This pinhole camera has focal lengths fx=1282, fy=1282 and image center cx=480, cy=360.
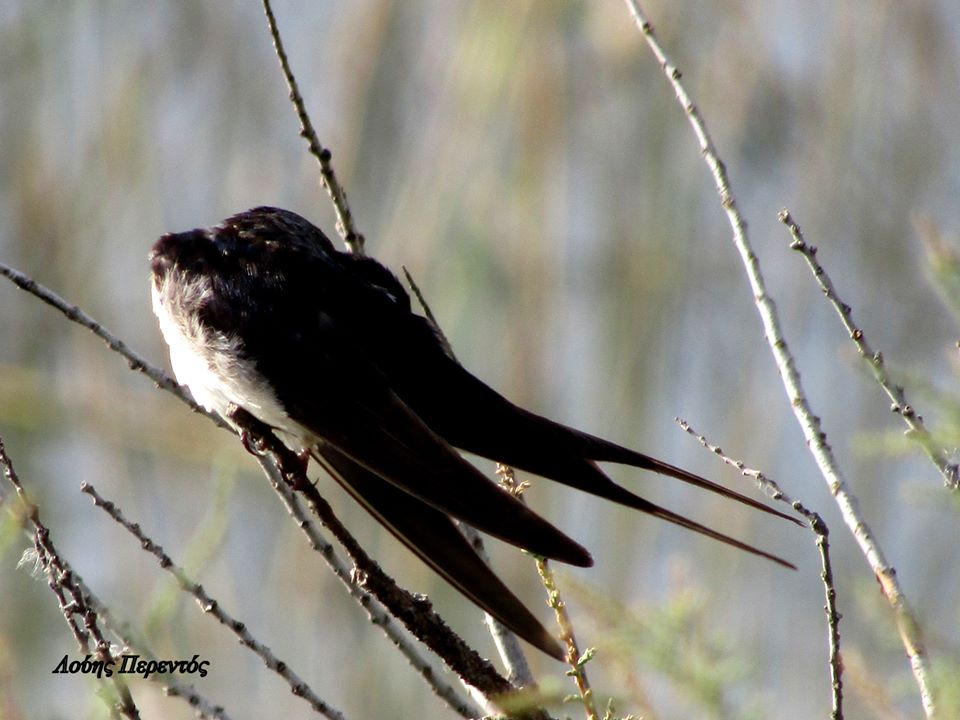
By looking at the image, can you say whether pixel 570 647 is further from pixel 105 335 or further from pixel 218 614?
pixel 105 335

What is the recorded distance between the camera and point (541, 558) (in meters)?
1.18

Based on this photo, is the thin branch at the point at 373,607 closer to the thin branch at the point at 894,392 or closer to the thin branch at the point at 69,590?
the thin branch at the point at 69,590

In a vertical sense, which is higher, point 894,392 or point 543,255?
point 543,255

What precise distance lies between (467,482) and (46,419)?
8.54 feet

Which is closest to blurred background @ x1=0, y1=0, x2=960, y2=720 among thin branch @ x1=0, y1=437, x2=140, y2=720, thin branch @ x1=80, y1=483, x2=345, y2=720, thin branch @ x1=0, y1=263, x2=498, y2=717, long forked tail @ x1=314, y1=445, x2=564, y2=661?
long forked tail @ x1=314, y1=445, x2=564, y2=661

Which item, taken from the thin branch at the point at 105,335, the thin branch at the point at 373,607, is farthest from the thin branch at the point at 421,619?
the thin branch at the point at 105,335

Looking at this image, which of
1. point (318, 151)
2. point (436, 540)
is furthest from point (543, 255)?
point (436, 540)

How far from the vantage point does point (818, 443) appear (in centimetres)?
115

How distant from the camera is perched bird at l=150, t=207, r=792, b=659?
1.27 metres

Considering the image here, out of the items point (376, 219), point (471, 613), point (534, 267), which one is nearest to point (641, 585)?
point (471, 613)

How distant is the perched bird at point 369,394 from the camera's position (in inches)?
49.8

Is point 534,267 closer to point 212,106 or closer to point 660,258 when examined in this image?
point 660,258

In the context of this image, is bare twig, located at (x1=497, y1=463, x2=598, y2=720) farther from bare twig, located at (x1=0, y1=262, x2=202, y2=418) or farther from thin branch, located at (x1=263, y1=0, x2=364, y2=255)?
thin branch, located at (x1=263, y1=0, x2=364, y2=255)

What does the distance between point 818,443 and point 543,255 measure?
1971mm
